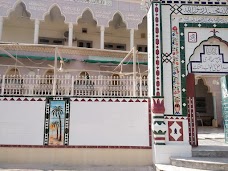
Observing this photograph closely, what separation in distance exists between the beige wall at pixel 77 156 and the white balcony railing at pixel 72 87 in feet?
4.27

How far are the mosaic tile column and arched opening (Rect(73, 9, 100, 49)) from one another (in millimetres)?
8534

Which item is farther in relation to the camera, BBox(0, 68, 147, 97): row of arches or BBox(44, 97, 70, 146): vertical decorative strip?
BBox(0, 68, 147, 97): row of arches

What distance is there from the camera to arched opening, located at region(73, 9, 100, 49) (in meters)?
13.9

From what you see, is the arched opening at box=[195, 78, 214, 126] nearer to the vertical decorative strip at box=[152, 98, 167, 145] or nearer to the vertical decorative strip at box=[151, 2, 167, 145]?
the vertical decorative strip at box=[151, 2, 167, 145]

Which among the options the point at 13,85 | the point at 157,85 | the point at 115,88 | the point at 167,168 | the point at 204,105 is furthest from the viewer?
the point at 204,105

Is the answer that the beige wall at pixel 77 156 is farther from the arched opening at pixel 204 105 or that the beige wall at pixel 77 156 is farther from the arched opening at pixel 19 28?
the arched opening at pixel 204 105

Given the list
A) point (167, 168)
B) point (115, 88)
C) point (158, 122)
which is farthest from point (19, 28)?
point (167, 168)

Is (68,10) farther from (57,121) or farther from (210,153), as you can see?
(210,153)

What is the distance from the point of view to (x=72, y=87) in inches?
227

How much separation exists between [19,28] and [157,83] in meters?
10.5

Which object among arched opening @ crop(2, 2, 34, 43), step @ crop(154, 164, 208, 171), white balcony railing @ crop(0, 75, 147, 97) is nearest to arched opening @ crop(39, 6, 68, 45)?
arched opening @ crop(2, 2, 34, 43)

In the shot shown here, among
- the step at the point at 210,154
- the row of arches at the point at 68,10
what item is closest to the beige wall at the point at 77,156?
the step at the point at 210,154

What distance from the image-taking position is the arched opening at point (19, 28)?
42.3 ft

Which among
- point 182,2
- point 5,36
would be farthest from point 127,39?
point 182,2
